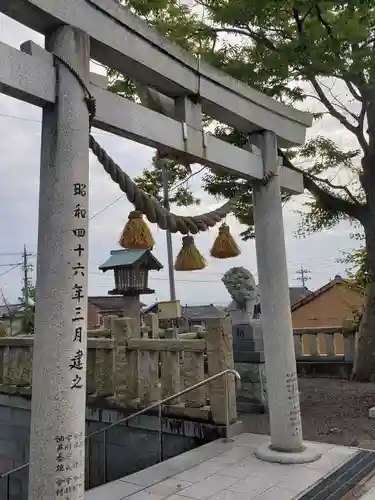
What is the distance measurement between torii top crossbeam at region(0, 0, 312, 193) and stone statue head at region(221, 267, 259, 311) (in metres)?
3.83

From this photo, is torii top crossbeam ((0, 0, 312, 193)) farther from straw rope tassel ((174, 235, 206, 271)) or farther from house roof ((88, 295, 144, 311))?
house roof ((88, 295, 144, 311))

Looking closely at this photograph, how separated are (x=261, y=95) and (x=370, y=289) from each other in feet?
20.0

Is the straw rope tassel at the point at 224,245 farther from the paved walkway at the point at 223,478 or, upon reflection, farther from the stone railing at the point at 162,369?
the paved walkway at the point at 223,478

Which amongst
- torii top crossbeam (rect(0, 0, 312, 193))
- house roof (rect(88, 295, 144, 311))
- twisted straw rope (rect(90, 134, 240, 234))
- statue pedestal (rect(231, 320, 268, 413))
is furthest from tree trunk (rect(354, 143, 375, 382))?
house roof (rect(88, 295, 144, 311))

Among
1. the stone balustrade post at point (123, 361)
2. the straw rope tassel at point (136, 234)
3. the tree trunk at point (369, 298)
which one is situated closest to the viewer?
the straw rope tassel at point (136, 234)

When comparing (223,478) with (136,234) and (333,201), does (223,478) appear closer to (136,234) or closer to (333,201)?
(136,234)

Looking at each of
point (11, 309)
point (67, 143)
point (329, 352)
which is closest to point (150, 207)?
point (67, 143)

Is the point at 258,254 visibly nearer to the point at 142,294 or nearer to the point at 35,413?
the point at 35,413

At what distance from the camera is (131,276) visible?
1196 cm

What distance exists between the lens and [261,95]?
543 centimetres

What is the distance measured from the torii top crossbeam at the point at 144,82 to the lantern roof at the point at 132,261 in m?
6.91

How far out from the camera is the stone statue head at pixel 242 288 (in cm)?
893

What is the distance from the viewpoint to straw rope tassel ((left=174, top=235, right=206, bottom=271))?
18.6 ft

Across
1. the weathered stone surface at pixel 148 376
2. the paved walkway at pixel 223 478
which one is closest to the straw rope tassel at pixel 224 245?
the weathered stone surface at pixel 148 376
